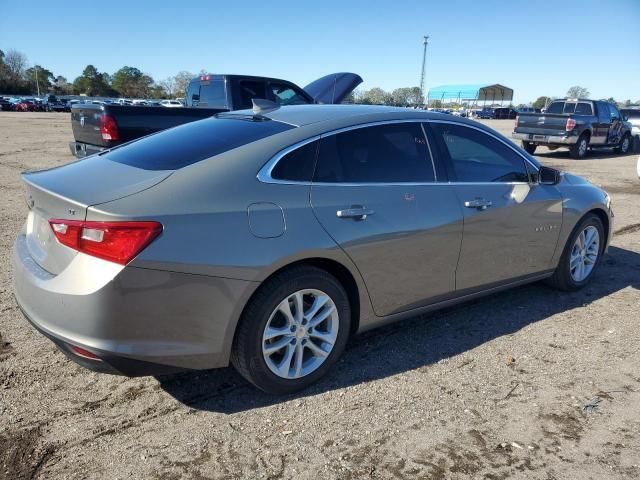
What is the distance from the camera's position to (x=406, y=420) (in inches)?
115

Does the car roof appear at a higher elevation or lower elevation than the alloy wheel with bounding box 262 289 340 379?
higher

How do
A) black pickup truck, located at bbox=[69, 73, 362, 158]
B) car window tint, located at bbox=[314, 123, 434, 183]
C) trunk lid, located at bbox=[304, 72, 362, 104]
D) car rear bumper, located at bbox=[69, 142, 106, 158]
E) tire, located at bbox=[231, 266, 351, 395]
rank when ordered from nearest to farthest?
1. tire, located at bbox=[231, 266, 351, 395]
2. car window tint, located at bbox=[314, 123, 434, 183]
3. black pickup truck, located at bbox=[69, 73, 362, 158]
4. car rear bumper, located at bbox=[69, 142, 106, 158]
5. trunk lid, located at bbox=[304, 72, 362, 104]

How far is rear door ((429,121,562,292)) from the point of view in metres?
3.84

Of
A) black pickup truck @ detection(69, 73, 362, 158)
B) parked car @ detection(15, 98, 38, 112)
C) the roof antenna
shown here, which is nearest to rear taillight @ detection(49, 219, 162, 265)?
the roof antenna

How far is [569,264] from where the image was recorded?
479 cm

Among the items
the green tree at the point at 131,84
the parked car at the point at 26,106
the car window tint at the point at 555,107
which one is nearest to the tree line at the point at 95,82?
the green tree at the point at 131,84

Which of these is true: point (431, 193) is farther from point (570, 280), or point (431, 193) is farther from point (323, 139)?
point (570, 280)

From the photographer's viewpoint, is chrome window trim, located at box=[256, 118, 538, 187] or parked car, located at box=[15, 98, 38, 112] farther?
parked car, located at box=[15, 98, 38, 112]

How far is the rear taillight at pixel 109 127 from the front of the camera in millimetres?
7418

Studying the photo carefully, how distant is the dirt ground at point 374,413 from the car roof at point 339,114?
5.14 ft

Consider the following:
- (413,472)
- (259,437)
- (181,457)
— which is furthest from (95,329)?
(413,472)

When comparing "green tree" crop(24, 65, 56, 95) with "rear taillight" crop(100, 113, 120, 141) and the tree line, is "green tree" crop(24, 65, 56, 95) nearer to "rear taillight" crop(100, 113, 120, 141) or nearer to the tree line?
the tree line

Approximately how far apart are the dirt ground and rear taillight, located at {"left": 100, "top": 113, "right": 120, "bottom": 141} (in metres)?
3.72

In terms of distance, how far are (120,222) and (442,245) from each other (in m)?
2.11
